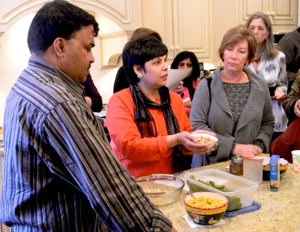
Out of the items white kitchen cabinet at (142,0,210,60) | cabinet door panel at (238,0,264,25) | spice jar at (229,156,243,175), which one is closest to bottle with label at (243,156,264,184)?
spice jar at (229,156,243,175)

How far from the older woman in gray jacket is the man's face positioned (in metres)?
1.03

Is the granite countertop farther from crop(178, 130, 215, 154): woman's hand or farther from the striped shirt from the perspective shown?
the striped shirt

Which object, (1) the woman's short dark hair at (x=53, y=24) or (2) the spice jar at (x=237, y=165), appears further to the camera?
(2) the spice jar at (x=237, y=165)

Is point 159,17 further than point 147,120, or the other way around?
point 159,17

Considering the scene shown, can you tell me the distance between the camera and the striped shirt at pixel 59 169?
74cm

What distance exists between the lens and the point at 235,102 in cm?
182

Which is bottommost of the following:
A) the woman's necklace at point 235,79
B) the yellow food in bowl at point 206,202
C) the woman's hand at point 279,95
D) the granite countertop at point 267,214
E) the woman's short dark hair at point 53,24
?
the granite countertop at point 267,214

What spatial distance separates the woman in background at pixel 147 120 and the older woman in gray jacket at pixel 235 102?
8.4 inches

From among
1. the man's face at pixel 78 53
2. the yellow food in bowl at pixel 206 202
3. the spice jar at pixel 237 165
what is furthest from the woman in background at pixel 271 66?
the man's face at pixel 78 53

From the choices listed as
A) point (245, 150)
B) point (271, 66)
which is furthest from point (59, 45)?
point (271, 66)

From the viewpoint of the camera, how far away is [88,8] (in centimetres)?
283

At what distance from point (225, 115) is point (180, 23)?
1878 millimetres

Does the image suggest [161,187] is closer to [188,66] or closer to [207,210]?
[207,210]

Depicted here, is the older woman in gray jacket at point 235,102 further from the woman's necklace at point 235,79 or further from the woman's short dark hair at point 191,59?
the woman's short dark hair at point 191,59
